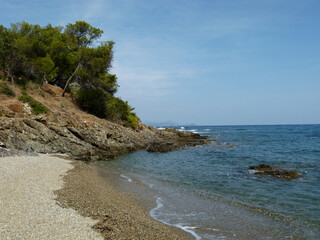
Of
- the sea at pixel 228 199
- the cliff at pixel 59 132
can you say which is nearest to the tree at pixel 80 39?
the cliff at pixel 59 132

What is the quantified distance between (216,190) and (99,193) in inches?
272

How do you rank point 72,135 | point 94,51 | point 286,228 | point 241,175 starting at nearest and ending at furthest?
point 286,228
point 241,175
point 72,135
point 94,51

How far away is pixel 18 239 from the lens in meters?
6.11

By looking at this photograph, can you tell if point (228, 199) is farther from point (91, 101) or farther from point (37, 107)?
point (91, 101)

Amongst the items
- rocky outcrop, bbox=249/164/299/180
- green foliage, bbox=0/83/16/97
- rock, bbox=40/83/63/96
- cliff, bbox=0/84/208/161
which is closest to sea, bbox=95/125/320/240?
rocky outcrop, bbox=249/164/299/180

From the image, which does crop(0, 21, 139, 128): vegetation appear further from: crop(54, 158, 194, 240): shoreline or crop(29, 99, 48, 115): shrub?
crop(54, 158, 194, 240): shoreline

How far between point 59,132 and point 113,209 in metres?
16.8

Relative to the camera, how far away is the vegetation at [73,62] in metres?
34.1

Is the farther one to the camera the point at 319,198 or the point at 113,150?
the point at 113,150

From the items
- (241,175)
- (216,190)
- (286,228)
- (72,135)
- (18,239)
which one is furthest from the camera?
(72,135)

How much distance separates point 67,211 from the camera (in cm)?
848

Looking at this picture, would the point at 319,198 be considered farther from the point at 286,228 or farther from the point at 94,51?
the point at 94,51

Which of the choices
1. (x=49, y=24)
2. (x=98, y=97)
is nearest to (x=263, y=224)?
(x=98, y=97)

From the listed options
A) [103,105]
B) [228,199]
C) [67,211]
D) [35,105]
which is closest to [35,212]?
[67,211]
